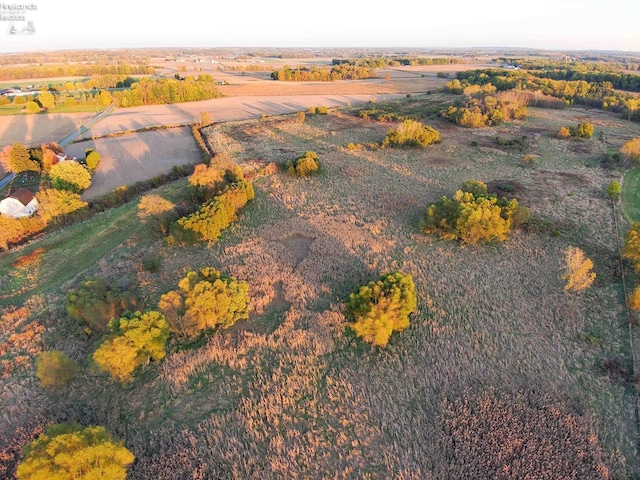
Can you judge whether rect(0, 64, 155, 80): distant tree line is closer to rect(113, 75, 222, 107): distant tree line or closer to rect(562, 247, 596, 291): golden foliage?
rect(113, 75, 222, 107): distant tree line

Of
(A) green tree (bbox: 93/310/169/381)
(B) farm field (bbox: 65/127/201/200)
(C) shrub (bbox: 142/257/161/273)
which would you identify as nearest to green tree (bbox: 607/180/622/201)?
(A) green tree (bbox: 93/310/169/381)

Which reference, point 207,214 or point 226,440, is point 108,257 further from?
point 226,440

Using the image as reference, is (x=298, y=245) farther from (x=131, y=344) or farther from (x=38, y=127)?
(x=38, y=127)

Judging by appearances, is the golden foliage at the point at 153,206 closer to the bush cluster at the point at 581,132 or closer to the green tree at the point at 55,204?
the green tree at the point at 55,204

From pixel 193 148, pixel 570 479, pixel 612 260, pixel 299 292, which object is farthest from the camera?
pixel 193 148

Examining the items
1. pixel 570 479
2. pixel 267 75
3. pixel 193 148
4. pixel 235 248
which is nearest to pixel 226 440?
pixel 570 479

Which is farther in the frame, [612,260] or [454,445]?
[612,260]
